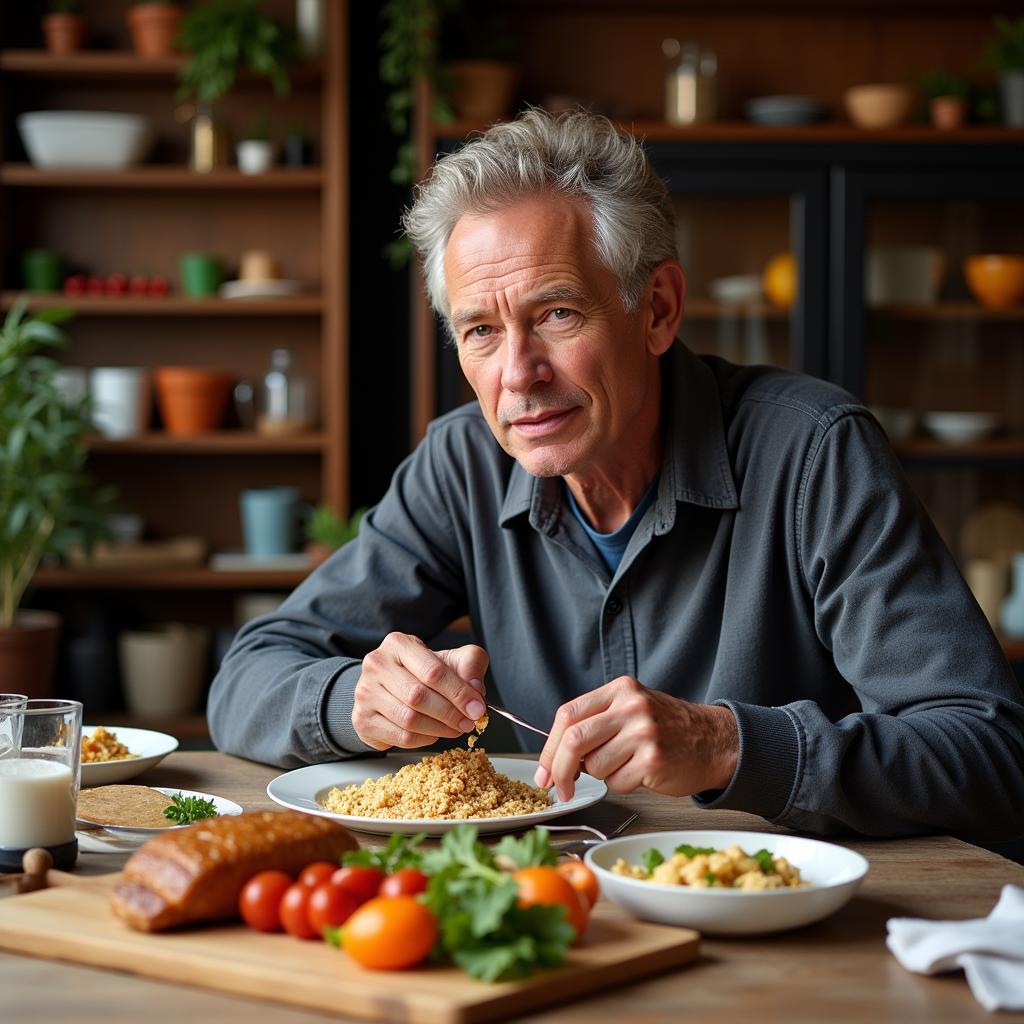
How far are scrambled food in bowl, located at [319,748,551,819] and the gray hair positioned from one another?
676mm

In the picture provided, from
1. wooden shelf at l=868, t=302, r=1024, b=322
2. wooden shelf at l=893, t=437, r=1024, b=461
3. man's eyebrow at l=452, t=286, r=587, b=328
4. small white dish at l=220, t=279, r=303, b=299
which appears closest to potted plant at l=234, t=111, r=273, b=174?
small white dish at l=220, t=279, r=303, b=299

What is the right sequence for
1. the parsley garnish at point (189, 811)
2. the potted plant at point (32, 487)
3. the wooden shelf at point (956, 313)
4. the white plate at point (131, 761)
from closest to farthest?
1. the parsley garnish at point (189, 811)
2. the white plate at point (131, 761)
3. the potted plant at point (32, 487)
4. the wooden shelf at point (956, 313)

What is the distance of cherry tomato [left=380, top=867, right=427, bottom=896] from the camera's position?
39.8 inches

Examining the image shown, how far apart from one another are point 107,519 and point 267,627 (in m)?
2.25

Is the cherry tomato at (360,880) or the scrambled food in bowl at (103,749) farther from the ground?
the cherry tomato at (360,880)

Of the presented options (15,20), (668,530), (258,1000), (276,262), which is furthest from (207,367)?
(258,1000)

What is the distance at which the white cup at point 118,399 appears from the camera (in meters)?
4.15

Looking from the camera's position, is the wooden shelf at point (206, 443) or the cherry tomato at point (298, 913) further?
the wooden shelf at point (206, 443)

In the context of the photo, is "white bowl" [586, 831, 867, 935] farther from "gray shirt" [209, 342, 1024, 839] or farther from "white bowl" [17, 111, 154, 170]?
"white bowl" [17, 111, 154, 170]

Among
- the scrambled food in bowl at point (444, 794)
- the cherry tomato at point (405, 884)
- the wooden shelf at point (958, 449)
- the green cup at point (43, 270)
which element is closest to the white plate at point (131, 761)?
the scrambled food in bowl at point (444, 794)

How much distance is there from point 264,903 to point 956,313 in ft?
12.0

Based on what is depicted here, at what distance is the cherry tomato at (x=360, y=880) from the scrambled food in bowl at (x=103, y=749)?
645 millimetres

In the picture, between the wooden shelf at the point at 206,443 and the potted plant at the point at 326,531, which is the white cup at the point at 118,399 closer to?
the wooden shelf at the point at 206,443

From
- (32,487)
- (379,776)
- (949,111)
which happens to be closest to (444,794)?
(379,776)
